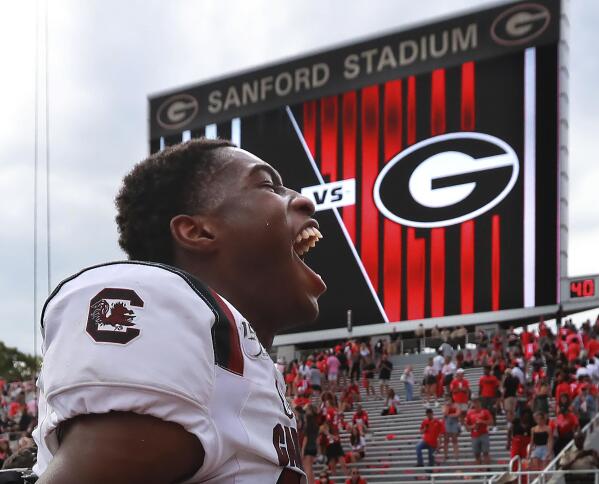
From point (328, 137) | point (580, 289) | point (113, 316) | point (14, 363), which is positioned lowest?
point (14, 363)

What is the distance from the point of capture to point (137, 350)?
4.53ft

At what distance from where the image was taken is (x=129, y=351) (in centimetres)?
138

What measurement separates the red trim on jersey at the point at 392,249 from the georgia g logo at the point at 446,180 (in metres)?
0.27

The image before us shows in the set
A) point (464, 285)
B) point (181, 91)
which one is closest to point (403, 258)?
point (464, 285)

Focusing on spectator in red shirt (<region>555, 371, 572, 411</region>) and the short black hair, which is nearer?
the short black hair

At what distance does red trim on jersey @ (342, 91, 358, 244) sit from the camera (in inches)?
1072

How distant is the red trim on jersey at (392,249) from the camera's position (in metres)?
26.2

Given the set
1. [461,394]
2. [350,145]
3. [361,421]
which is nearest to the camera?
[461,394]

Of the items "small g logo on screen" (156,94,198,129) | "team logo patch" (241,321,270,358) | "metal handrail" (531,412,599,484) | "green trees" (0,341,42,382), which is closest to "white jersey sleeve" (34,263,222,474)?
"team logo patch" (241,321,270,358)

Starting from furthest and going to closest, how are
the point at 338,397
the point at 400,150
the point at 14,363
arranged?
1. the point at 14,363
2. the point at 400,150
3. the point at 338,397

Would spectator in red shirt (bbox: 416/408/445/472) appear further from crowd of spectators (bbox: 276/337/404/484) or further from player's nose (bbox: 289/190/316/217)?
player's nose (bbox: 289/190/316/217)

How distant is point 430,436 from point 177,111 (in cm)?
1795

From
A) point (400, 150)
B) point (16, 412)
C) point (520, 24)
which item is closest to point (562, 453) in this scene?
point (16, 412)

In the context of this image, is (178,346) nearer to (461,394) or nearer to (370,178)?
(461,394)
